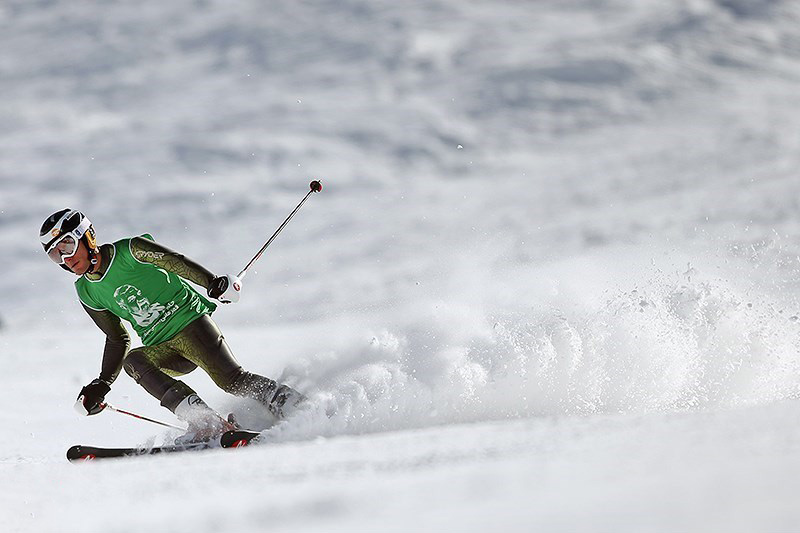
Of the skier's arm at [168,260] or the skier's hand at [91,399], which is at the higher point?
the skier's arm at [168,260]

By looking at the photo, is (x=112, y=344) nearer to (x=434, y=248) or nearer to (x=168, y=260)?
(x=168, y=260)

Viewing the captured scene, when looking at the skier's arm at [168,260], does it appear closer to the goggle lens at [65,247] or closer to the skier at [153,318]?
the skier at [153,318]

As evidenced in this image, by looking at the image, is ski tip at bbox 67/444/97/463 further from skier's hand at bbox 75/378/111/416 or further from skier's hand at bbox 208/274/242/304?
skier's hand at bbox 208/274/242/304

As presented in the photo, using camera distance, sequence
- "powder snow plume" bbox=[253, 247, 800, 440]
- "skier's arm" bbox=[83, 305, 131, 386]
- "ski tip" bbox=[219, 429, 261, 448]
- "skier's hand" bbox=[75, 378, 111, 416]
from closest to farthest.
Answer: "ski tip" bbox=[219, 429, 261, 448] → "powder snow plume" bbox=[253, 247, 800, 440] → "skier's hand" bbox=[75, 378, 111, 416] → "skier's arm" bbox=[83, 305, 131, 386]

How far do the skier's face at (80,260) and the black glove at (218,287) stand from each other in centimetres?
74

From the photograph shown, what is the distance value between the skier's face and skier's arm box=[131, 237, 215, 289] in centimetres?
23

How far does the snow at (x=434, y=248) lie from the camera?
255 centimetres

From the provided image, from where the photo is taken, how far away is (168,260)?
4.66 meters

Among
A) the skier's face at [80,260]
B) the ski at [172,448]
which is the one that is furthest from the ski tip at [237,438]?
the skier's face at [80,260]

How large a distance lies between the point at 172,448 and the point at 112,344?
698 mm

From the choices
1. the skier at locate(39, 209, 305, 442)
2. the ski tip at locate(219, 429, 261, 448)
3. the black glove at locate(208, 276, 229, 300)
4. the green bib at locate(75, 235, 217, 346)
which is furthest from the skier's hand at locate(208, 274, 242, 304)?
the ski tip at locate(219, 429, 261, 448)

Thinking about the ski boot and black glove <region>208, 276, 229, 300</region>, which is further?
the ski boot

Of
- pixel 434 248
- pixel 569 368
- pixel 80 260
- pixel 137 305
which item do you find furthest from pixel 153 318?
pixel 434 248

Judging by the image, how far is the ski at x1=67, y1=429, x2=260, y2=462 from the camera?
4.37 m
